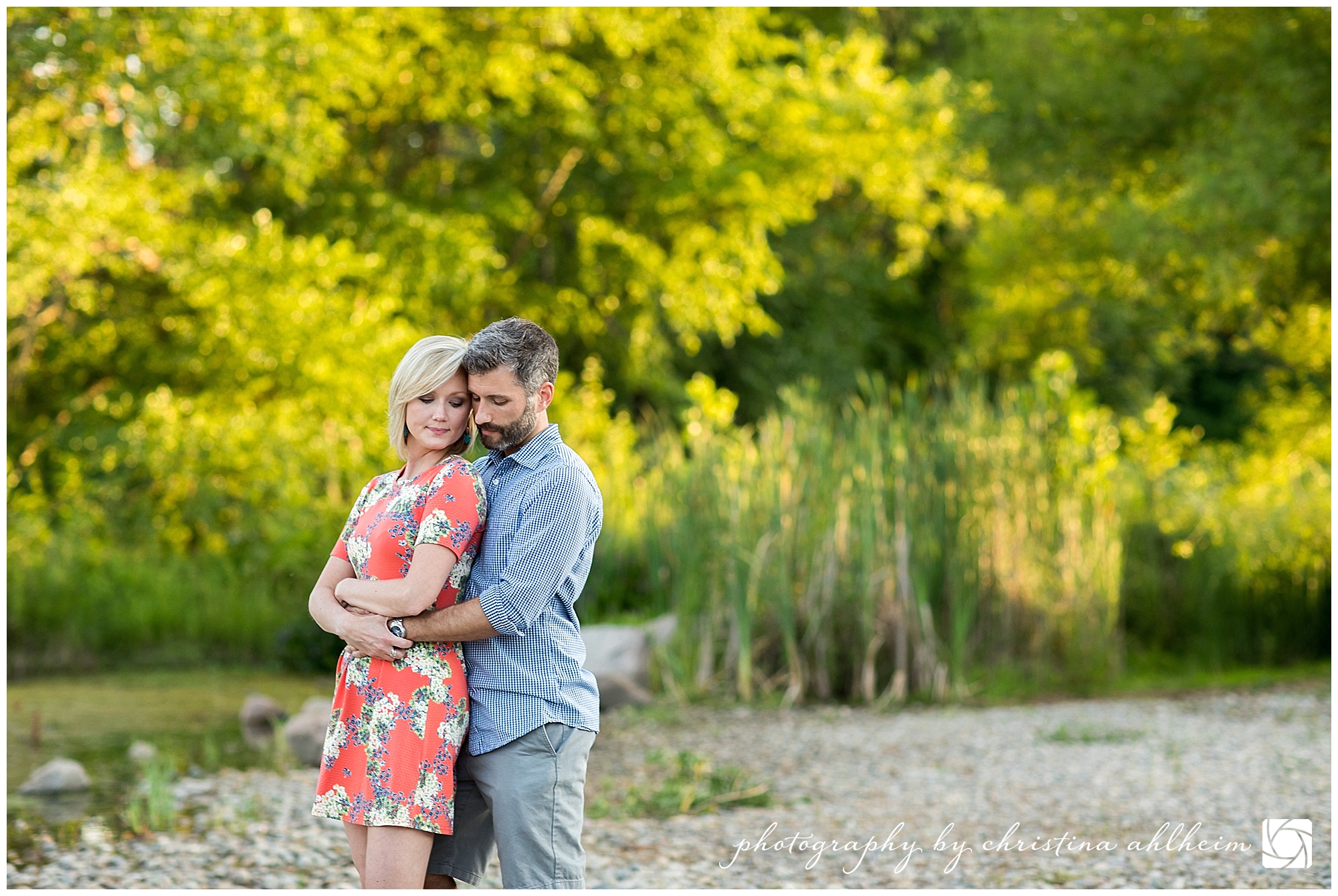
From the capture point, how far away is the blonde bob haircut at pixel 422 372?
7.07 feet

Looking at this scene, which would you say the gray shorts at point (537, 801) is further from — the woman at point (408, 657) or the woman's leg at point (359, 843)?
the woman's leg at point (359, 843)

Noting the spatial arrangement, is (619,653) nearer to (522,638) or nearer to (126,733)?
(126,733)

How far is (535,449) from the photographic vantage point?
2172mm

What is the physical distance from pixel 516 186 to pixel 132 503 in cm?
554

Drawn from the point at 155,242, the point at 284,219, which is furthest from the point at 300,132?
the point at 284,219

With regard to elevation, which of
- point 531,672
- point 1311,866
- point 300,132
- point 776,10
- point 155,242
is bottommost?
point 1311,866

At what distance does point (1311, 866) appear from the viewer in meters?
3.84

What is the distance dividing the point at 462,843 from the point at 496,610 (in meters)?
0.48

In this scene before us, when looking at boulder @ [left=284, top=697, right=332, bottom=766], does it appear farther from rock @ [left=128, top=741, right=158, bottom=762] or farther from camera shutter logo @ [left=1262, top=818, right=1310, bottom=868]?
camera shutter logo @ [left=1262, top=818, right=1310, bottom=868]

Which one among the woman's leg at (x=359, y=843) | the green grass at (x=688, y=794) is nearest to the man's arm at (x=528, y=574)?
the woman's leg at (x=359, y=843)

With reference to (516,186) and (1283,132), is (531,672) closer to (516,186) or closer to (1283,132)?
(1283,132)

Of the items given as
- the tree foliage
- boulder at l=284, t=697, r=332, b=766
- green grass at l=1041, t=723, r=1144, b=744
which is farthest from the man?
the tree foliage

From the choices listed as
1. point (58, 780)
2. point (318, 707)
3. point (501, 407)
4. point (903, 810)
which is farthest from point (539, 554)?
point (318, 707)

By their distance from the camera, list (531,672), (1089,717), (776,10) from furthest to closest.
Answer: (776,10) < (1089,717) < (531,672)
